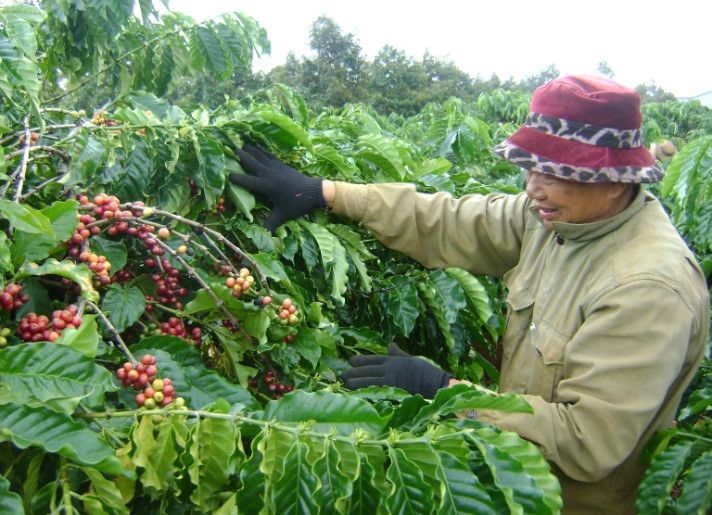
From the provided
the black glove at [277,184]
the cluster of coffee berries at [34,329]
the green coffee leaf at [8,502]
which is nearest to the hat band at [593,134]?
the black glove at [277,184]

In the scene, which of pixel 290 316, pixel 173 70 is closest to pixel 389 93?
pixel 173 70

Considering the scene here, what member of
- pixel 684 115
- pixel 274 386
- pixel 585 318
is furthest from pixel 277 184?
pixel 684 115

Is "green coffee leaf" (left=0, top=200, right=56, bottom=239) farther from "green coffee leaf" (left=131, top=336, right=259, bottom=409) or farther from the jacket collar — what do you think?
the jacket collar

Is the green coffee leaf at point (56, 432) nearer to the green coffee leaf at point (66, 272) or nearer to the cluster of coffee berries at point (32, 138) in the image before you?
the green coffee leaf at point (66, 272)

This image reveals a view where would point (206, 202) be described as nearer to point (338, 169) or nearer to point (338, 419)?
point (338, 169)

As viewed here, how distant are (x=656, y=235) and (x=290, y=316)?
1.02m

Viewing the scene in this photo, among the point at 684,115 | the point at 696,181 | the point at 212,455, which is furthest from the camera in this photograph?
the point at 684,115

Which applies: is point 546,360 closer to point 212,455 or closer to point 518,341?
point 518,341

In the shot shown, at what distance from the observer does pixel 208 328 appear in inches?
65.1

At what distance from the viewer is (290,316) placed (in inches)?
60.9

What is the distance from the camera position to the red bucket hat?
171 centimetres

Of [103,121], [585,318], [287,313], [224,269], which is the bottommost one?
[585,318]

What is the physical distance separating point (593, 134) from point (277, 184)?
3.13 ft

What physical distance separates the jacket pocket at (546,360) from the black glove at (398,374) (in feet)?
0.86
